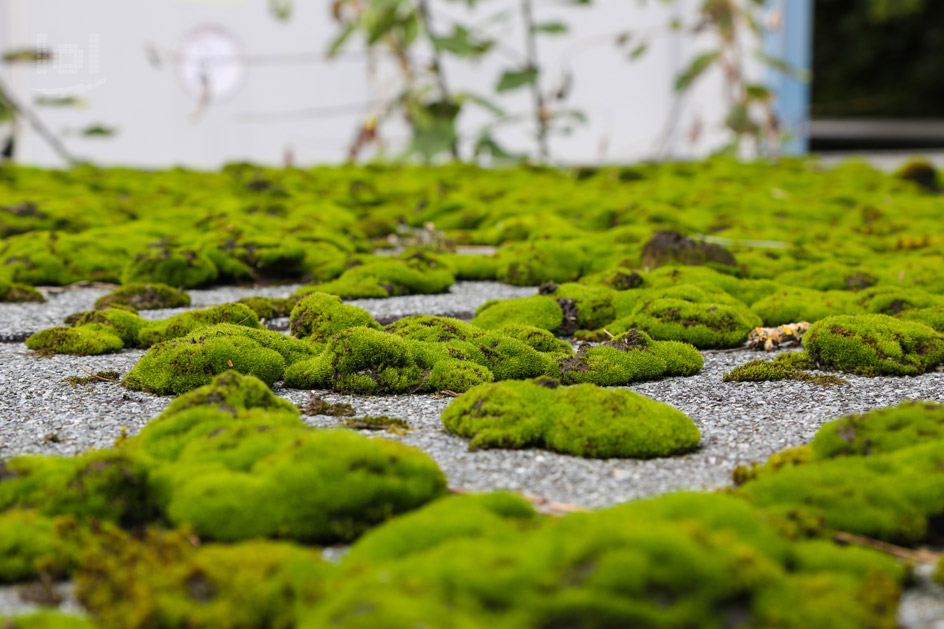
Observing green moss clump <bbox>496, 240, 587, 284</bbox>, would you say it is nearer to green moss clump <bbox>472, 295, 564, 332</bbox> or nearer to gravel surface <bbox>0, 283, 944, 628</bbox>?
green moss clump <bbox>472, 295, 564, 332</bbox>

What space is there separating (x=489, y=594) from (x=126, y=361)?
1920mm

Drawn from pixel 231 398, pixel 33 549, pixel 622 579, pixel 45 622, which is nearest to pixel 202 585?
pixel 45 622

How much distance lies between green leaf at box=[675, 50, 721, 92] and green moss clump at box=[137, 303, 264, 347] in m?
5.55

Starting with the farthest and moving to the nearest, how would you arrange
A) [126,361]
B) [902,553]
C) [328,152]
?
1. [328,152]
2. [126,361]
3. [902,553]

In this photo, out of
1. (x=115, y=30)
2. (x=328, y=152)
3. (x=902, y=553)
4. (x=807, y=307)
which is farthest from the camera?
(x=328, y=152)

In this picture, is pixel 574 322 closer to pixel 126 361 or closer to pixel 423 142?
pixel 126 361

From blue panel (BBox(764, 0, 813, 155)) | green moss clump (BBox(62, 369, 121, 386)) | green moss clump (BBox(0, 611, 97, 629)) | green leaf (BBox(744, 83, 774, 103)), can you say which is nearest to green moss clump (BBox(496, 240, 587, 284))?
green moss clump (BBox(62, 369, 121, 386))

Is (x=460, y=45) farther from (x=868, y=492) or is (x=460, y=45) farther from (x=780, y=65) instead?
(x=868, y=492)

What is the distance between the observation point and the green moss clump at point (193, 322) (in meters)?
2.97

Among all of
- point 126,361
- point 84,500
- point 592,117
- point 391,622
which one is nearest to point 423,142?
point 592,117

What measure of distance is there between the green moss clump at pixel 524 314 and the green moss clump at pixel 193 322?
78 centimetres

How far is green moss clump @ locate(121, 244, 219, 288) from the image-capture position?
396 centimetres

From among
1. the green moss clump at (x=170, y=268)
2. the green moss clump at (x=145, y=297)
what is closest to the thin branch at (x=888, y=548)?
the green moss clump at (x=145, y=297)

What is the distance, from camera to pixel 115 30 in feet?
32.1
